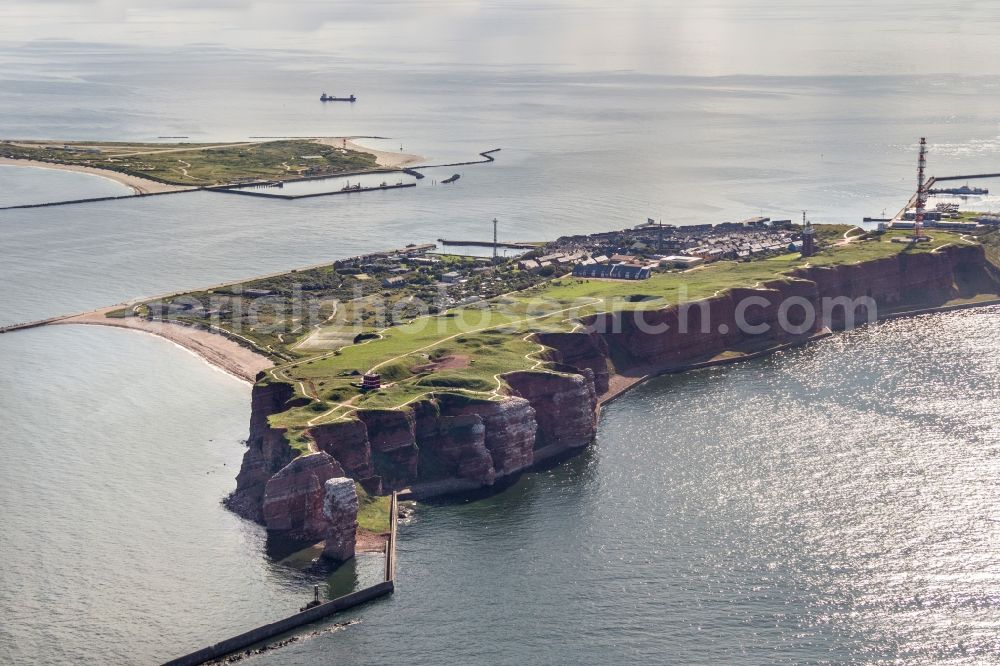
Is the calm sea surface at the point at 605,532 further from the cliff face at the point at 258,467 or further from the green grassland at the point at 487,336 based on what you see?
the green grassland at the point at 487,336

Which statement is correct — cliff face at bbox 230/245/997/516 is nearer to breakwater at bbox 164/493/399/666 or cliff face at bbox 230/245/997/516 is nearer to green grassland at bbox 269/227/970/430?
green grassland at bbox 269/227/970/430

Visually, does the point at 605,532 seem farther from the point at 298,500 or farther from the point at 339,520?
the point at 298,500

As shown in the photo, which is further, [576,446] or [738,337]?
[738,337]

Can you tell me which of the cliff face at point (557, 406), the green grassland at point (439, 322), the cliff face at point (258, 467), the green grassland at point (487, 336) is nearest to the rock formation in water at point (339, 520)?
the green grassland at point (439, 322)

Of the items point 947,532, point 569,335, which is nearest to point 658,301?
point 569,335

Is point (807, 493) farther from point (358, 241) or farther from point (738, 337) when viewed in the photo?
point (358, 241)

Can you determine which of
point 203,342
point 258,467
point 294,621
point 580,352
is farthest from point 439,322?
point 294,621

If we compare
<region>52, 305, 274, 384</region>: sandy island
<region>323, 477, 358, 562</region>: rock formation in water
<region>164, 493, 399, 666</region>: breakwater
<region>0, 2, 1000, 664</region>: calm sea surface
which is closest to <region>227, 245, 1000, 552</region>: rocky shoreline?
<region>323, 477, 358, 562</region>: rock formation in water
